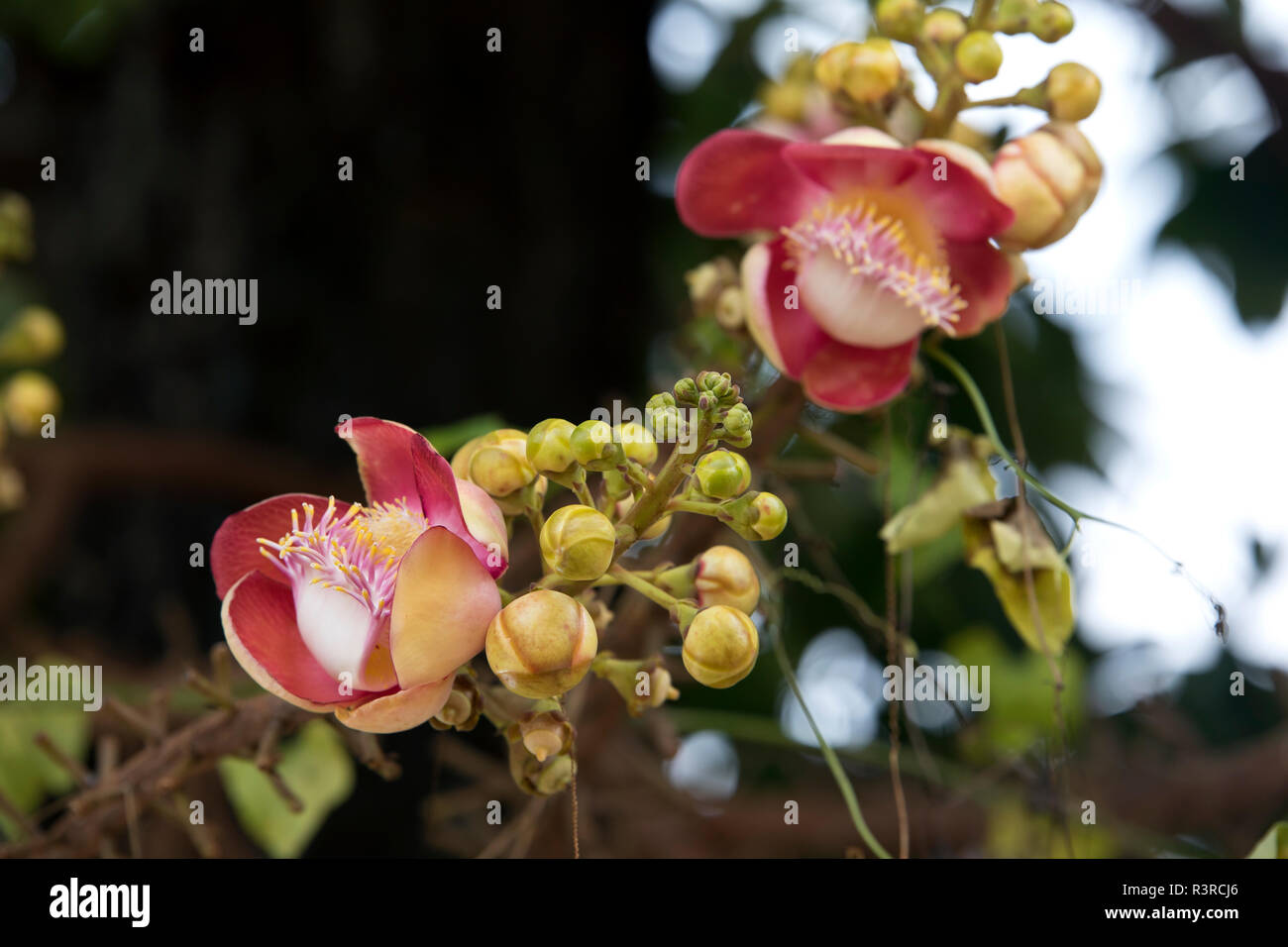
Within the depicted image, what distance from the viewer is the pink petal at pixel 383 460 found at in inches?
17.1

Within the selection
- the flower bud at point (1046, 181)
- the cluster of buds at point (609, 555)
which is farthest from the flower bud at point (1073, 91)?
the cluster of buds at point (609, 555)

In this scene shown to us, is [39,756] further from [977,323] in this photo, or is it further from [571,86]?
[571,86]

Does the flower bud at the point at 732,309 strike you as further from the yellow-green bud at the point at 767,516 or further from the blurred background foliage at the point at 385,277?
the blurred background foliage at the point at 385,277

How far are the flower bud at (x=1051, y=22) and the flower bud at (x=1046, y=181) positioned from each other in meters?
0.05

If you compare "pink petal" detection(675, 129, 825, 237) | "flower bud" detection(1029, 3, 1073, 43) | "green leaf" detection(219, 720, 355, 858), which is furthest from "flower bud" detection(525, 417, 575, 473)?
"green leaf" detection(219, 720, 355, 858)

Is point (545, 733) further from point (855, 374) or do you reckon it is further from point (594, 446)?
point (855, 374)

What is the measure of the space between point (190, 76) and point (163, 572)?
0.62 meters

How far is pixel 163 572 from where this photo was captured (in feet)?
4.62

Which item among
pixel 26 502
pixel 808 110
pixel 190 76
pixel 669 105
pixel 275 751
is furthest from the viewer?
pixel 669 105

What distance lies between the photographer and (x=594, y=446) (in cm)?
38

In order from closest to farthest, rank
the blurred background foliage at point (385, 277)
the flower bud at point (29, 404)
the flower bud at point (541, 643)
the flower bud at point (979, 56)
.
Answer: the flower bud at point (541, 643) → the flower bud at point (979, 56) → the flower bud at point (29, 404) → the blurred background foliage at point (385, 277)

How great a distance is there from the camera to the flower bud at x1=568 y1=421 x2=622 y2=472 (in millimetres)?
378

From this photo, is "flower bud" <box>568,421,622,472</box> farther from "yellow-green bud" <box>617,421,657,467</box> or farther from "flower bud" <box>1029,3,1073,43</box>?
"flower bud" <box>1029,3,1073,43</box>

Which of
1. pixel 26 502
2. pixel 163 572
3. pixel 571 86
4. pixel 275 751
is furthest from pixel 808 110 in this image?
pixel 163 572
